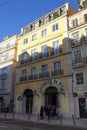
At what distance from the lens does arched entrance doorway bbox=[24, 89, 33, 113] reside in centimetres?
3000

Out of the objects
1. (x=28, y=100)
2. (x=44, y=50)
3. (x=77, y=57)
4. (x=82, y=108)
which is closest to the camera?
(x=82, y=108)

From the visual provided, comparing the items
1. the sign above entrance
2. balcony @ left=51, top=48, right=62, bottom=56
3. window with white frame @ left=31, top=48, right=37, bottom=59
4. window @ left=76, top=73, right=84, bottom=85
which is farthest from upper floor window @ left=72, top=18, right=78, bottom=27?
the sign above entrance

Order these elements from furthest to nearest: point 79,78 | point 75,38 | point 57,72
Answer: point 57,72 < point 75,38 < point 79,78

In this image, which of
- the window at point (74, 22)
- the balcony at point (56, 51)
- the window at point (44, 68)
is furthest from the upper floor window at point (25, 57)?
the window at point (74, 22)

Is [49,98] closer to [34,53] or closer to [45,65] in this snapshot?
[45,65]

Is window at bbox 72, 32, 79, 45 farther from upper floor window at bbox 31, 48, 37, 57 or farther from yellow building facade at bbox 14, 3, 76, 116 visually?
upper floor window at bbox 31, 48, 37, 57

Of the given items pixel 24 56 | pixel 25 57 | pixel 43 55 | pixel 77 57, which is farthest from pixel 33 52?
pixel 77 57

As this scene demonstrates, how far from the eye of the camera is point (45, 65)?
29.3m

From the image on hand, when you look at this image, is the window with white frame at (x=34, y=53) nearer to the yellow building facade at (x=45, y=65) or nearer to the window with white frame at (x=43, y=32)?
the yellow building facade at (x=45, y=65)

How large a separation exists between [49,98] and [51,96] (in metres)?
0.46

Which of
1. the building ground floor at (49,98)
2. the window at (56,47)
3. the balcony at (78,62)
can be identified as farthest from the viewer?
the window at (56,47)

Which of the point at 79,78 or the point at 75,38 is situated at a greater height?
the point at 75,38

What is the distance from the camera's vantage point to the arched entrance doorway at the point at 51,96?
27000mm

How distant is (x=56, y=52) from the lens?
1123 inches
